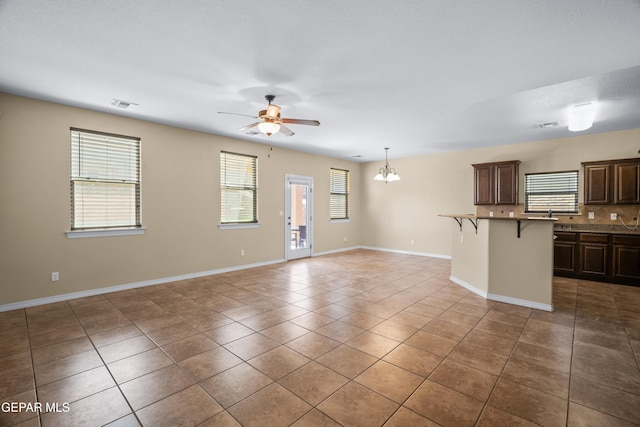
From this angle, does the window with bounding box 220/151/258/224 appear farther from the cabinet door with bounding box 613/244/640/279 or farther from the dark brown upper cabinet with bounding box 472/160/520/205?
the cabinet door with bounding box 613/244/640/279

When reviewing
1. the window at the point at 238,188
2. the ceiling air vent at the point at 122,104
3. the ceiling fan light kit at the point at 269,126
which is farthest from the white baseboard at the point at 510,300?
the ceiling air vent at the point at 122,104

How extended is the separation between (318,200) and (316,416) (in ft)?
20.6

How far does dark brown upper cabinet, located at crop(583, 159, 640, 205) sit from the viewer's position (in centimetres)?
501

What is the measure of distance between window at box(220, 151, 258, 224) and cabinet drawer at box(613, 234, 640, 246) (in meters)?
6.68

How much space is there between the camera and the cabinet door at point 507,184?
6148 mm

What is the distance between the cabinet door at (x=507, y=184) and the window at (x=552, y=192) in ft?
1.01

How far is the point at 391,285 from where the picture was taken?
4949 millimetres

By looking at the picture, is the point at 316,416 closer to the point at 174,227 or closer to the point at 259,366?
the point at 259,366

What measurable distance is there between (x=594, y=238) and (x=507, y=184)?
1.72m

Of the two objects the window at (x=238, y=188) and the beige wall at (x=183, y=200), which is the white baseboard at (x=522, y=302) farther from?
the window at (x=238, y=188)

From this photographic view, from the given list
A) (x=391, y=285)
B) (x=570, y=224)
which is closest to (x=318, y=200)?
(x=391, y=285)

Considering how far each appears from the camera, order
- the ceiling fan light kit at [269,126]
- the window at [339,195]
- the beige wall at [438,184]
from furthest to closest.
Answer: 1. the window at [339,195]
2. the beige wall at [438,184]
3. the ceiling fan light kit at [269,126]

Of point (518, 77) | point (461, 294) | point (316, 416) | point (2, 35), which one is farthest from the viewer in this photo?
point (461, 294)

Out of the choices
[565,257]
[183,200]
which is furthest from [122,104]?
[565,257]
